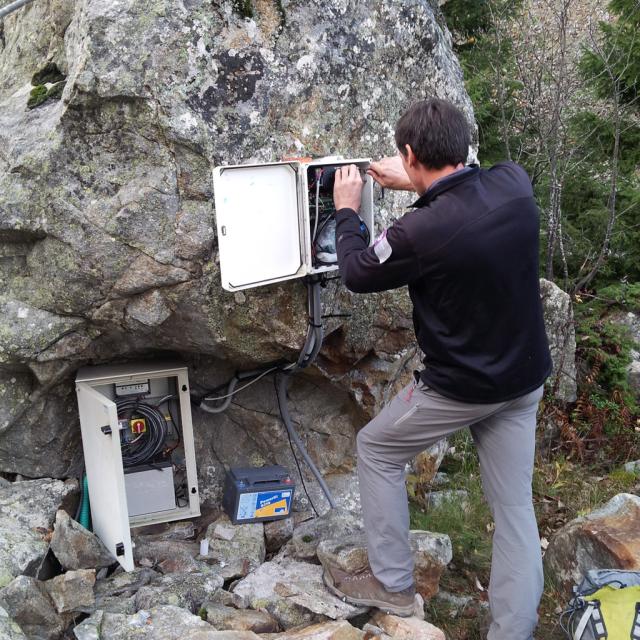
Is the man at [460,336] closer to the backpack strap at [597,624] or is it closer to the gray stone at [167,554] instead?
the backpack strap at [597,624]

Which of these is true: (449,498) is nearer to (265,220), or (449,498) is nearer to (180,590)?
(180,590)

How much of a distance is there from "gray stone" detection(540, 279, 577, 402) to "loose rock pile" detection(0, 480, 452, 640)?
96.3 inches

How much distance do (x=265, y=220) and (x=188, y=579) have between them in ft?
6.00

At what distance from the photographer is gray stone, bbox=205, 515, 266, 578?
12.2ft

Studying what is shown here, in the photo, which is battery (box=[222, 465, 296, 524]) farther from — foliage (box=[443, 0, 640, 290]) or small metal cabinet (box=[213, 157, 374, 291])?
foliage (box=[443, 0, 640, 290])

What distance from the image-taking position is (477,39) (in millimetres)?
7684

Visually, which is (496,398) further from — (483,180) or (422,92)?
(422,92)

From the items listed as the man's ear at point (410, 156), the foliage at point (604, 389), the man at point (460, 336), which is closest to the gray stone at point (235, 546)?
the man at point (460, 336)

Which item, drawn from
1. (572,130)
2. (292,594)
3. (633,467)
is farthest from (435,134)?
(572,130)

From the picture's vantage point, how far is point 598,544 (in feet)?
11.5

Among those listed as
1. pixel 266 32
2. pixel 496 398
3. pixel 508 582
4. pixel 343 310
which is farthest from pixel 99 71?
pixel 508 582

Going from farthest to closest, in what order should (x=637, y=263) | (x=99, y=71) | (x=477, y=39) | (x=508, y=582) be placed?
1. (x=477, y=39)
2. (x=637, y=263)
3. (x=99, y=71)
4. (x=508, y=582)

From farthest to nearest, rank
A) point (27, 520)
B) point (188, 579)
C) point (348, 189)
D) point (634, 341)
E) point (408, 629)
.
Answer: point (634, 341) → point (27, 520) → point (188, 579) → point (348, 189) → point (408, 629)

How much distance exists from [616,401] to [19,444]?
4425 millimetres
